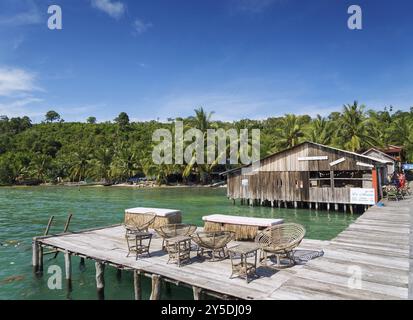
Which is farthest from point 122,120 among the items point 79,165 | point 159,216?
point 159,216

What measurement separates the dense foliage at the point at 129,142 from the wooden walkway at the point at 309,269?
34.9m

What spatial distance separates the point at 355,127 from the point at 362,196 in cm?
2365

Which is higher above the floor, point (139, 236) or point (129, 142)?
point (129, 142)

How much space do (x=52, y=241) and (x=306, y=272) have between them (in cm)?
929

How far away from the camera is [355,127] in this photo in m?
43.1

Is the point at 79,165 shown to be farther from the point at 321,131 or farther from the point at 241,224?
Answer: the point at 241,224

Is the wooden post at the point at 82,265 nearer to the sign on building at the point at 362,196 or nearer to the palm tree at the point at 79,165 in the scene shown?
the sign on building at the point at 362,196

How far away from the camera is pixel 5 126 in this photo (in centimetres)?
9094

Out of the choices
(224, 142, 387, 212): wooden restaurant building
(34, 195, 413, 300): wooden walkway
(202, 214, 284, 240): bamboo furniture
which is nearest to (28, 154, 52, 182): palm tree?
(224, 142, 387, 212): wooden restaurant building

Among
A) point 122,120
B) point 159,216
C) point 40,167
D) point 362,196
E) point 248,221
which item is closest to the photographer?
point 248,221

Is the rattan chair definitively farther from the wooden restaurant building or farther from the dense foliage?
the dense foliage

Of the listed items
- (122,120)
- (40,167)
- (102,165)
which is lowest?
(102,165)

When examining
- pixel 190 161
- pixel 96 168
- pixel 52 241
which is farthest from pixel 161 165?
pixel 52 241

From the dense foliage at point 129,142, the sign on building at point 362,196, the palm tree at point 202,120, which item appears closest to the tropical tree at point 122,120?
the dense foliage at point 129,142
